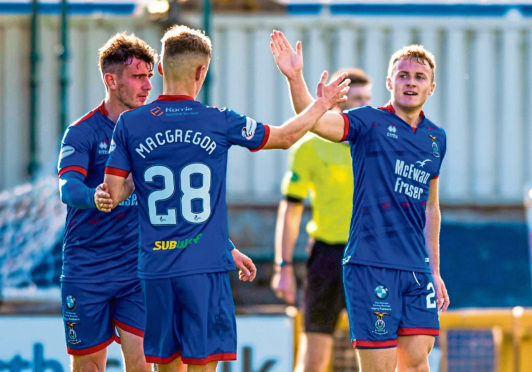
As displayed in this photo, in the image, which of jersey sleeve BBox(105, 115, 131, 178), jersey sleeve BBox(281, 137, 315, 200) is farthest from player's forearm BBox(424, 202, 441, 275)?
jersey sleeve BBox(105, 115, 131, 178)

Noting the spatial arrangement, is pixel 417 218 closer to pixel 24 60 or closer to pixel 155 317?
pixel 155 317

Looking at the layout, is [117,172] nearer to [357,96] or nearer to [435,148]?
[435,148]

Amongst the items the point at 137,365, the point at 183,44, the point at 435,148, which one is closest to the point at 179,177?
the point at 183,44

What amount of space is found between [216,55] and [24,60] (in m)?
2.82

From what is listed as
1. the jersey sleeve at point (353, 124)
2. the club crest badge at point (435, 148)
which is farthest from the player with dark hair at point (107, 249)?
the club crest badge at point (435, 148)

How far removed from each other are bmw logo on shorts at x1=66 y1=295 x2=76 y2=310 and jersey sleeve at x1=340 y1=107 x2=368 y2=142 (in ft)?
6.11

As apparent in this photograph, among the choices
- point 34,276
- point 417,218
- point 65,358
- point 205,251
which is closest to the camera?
point 205,251

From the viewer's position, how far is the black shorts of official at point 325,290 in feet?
24.2

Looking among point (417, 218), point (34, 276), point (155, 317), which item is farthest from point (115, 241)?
point (34, 276)

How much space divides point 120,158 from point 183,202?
410 millimetres

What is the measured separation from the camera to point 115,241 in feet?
18.9

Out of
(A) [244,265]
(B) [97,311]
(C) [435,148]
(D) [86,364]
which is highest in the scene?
(C) [435,148]

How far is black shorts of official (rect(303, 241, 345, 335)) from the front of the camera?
24.2ft

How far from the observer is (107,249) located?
5.77m
